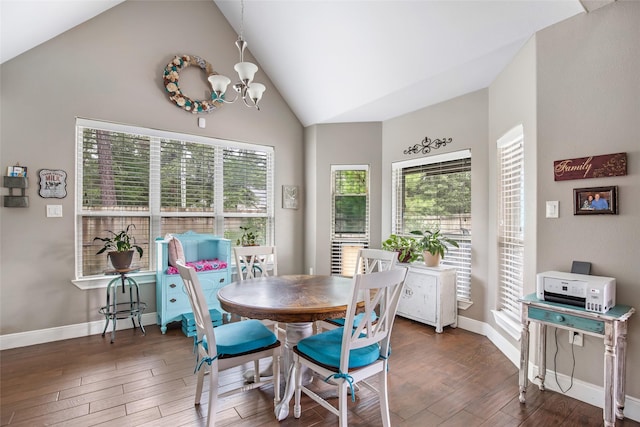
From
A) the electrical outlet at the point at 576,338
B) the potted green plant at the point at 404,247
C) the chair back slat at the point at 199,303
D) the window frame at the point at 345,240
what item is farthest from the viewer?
the window frame at the point at 345,240

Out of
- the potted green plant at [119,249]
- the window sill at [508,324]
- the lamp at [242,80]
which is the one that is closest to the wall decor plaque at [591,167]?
the window sill at [508,324]

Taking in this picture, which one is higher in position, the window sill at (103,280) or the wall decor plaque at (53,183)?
the wall decor plaque at (53,183)

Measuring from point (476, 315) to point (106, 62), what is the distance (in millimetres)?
5067

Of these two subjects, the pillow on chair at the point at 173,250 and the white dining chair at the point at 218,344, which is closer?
the white dining chair at the point at 218,344

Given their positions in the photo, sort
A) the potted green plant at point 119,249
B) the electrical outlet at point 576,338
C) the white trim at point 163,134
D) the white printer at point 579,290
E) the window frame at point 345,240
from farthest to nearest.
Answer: the window frame at point 345,240 < the white trim at point 163,134 < the potted green plant at point 119,249 < the electrical outlet at point 576,338 < the white printer at point 579,290

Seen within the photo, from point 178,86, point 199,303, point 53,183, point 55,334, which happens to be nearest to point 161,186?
point 53,183

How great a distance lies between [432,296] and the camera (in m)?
3.77

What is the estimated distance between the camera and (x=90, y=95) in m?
3.57

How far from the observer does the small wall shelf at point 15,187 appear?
3.14 metres

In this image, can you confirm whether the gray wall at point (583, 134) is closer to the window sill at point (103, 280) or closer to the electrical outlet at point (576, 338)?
the electrical outlet at point (576, 338)

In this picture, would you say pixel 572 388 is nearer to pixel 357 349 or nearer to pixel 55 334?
pixel 357 349

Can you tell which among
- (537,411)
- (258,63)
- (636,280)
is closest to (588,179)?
(636,280)

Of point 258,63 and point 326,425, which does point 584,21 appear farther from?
point 258,63

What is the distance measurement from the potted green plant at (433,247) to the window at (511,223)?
0.61 m
